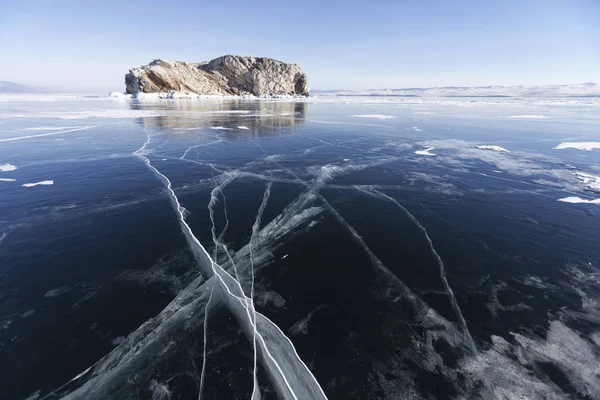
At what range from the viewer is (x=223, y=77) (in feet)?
380

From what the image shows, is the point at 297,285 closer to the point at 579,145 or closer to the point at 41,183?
the point at 41,183

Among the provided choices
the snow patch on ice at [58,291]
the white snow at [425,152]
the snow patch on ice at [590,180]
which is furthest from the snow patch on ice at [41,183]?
the snow patch on ice at [590,180]

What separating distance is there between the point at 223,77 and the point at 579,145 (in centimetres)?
11913

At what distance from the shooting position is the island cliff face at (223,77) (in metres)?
93.6

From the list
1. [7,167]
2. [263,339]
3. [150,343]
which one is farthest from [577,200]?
[7,167]

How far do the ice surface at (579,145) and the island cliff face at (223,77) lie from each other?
105658 mm

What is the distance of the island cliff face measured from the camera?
93.6 m

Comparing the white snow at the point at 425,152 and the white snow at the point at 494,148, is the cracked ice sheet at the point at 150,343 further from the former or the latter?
the white snow at the point at 494,148

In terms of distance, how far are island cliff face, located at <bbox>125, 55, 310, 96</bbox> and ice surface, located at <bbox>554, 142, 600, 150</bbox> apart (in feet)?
347

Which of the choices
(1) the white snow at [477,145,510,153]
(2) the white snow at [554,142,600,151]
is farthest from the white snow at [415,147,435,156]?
(2) the white snow at [554,142,600,151]

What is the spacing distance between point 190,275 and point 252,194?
16.9ft

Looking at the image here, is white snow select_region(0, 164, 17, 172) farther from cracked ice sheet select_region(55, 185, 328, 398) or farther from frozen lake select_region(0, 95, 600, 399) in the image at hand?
cracked ice sheet select_region(55, 185, 328, 398)

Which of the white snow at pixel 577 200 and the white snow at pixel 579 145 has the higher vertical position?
the white snow at pixel 579 145

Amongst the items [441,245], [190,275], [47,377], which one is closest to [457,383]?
[441,245]
